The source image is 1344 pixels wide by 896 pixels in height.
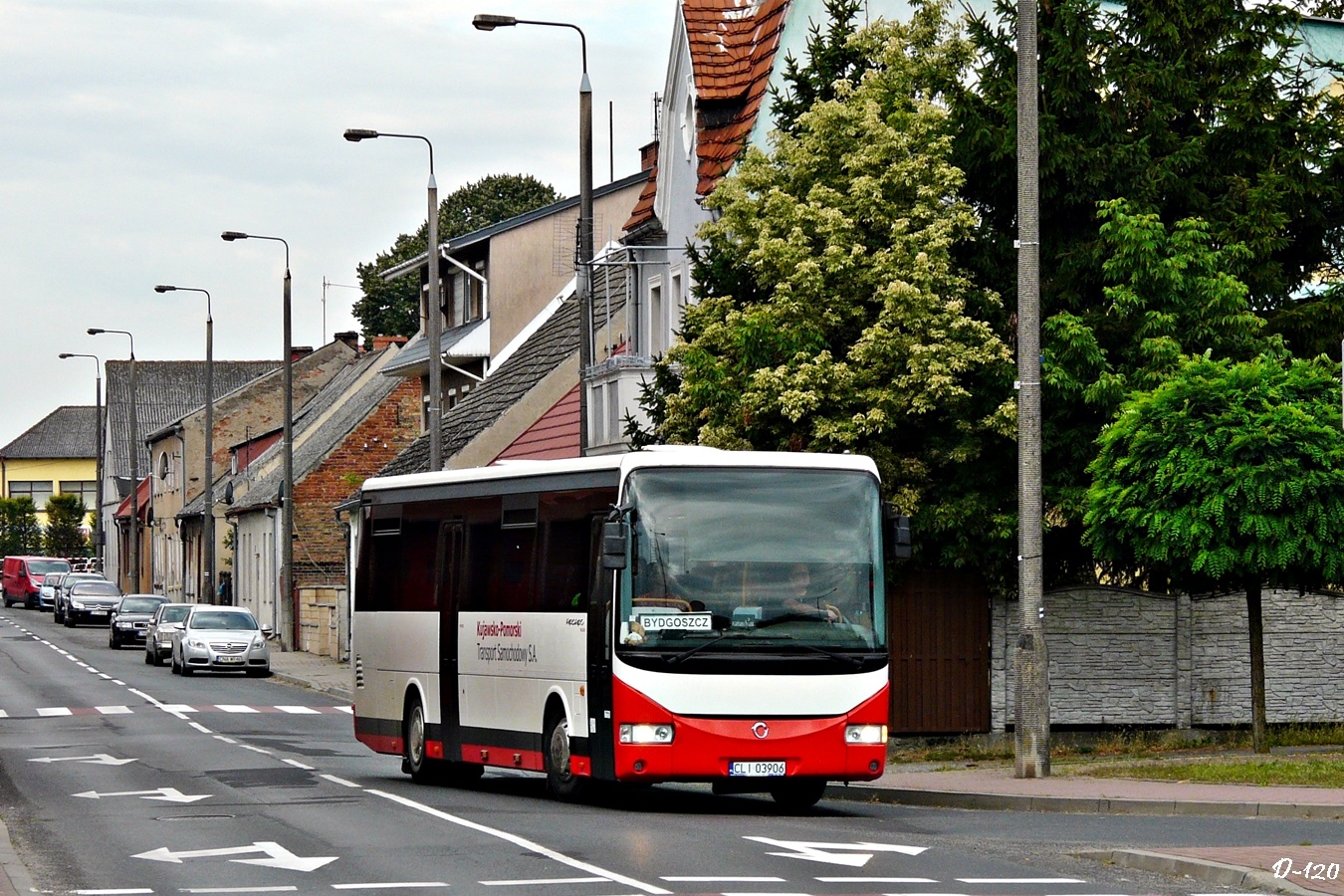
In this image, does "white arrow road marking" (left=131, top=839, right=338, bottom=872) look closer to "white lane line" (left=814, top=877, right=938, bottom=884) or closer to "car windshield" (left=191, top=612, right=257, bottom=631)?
"white lane line" (left=814, top=877, right=938, bottom=884)

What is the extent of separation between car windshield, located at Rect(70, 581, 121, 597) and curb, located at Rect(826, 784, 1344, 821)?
62.9 meters

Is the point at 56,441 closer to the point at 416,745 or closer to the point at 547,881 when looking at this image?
the point at 416,745

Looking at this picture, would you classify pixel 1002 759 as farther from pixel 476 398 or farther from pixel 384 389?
pixel 384 389

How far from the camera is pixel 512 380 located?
4981cm

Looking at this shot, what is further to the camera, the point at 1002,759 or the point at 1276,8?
the point at 1276,8

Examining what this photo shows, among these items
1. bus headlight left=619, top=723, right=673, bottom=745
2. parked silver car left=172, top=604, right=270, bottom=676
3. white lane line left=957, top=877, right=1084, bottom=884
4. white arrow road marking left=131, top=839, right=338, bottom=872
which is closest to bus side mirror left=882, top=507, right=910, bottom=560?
bus headlight left=619, top=723, right=673, bottom=745

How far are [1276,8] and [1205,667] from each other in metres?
8.01

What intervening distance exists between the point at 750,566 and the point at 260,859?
523cm

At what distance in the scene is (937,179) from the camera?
25.2 meters

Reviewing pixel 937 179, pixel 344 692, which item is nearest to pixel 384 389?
pixel 344 692

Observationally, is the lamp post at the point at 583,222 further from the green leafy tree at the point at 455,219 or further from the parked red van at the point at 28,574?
the parked red van at the point at 28,574

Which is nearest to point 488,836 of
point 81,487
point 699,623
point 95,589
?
Result: point 699,623

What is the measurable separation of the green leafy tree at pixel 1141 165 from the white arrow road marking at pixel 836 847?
398 inches

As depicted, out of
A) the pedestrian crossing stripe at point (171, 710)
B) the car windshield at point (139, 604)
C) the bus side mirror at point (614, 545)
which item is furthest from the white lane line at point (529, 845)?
the car windshield at point (139, 604)
